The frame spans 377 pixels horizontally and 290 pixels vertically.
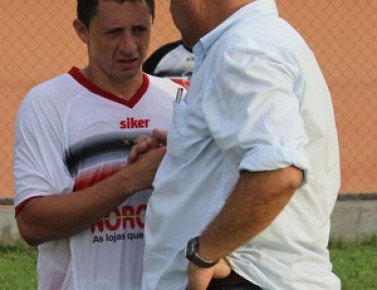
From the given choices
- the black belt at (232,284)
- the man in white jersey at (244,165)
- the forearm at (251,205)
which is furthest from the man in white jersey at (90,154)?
the forearm at (251,205)

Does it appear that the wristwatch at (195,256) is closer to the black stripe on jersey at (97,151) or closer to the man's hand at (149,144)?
the man's hand at (149,144)

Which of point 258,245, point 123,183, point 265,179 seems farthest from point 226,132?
point 123,183

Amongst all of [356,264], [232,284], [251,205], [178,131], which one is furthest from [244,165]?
[356,264]

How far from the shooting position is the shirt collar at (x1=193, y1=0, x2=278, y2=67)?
9.81 feet

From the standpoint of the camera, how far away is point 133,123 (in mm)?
3672

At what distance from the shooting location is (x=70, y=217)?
11.5 ft

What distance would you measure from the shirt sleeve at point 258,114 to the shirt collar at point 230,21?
13 cm

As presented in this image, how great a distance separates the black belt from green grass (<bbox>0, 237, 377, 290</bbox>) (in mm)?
3876

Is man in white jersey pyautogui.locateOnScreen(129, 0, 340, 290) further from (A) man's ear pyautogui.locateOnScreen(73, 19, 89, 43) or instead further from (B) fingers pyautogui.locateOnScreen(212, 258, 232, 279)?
(A) man's ear pyautogui.locateOnScreen(73, 19, 89, 43)

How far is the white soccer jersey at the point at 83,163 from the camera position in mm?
3562

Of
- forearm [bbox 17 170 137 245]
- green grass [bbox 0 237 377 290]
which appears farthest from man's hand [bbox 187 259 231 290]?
green grass [bbox 0 237 377 290]

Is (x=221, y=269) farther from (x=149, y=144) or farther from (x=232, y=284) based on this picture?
(x=149, y=144)

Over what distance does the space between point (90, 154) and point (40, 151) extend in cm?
16

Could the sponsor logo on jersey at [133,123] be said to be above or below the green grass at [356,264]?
above
